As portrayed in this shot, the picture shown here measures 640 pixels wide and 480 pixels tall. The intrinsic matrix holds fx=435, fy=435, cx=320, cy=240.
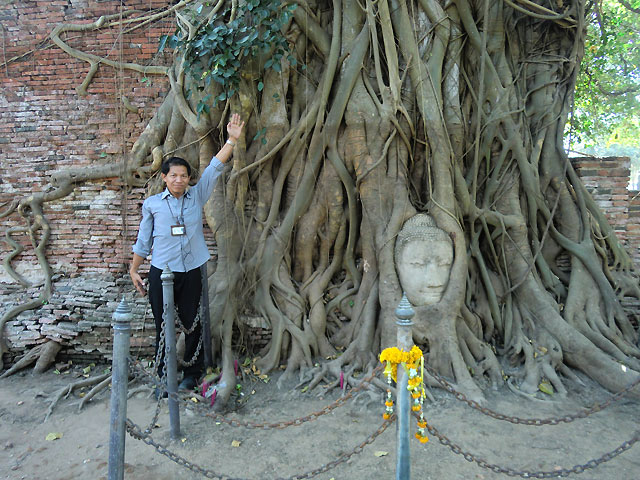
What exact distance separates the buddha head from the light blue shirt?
166cm

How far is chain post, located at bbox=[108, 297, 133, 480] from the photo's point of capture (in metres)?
2.00

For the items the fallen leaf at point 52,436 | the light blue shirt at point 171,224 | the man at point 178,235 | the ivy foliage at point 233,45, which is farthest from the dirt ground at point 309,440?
the ivy foliage at point 233,45

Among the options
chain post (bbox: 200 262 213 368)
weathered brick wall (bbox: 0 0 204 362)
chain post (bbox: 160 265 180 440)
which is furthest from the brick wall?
chain post (bbox: 160 265 180 440)

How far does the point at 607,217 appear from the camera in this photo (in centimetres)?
496

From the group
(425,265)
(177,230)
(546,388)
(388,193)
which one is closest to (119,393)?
(177,230)

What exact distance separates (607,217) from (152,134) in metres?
5.07

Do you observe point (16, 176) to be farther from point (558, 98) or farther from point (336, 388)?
point (558, 98)

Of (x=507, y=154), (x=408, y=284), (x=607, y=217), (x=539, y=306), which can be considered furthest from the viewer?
(x=607, y=217)

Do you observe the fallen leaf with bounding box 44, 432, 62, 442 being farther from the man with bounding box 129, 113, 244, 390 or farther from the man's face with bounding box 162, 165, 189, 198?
the man's face with bounding box 162, 165, 189, 198

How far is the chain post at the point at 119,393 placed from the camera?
200 cm

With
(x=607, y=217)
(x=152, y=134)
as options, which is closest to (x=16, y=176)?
(x=152, y=134)

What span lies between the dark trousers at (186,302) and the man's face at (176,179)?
1.94 feet

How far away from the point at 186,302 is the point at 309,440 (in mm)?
1340

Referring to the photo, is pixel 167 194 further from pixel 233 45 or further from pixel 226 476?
pixel 226 476
